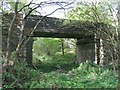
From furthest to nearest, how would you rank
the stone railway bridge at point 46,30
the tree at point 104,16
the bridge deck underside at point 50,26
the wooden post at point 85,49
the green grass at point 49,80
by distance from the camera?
the wooden post at point 85,49, the bridge deck underside at point 50,26, the stone railway bridge at point 46,30, the tree at point 104,16, the green grass at point 49,80

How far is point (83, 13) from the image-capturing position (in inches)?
436

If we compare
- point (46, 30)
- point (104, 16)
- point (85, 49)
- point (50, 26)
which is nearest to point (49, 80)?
point (104, 16)

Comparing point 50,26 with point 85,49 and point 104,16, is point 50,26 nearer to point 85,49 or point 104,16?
point 104,16

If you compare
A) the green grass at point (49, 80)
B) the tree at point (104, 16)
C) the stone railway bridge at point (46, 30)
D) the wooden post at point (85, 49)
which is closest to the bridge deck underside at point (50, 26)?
the stone railway bridge at point (46, 30)

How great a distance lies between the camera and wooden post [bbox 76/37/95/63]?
1722 cm

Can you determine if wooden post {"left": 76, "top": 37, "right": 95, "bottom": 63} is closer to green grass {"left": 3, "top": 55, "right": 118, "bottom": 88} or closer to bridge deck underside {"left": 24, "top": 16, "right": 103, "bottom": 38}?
bridge deck underside {"left": 24, "top": 16, "right": 103, "bottom": 38}

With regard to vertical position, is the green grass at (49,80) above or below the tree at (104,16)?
below

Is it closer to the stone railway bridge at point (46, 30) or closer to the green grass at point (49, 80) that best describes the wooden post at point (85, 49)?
the stone railway bridge at point (46, 30)

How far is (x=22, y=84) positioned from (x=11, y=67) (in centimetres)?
73

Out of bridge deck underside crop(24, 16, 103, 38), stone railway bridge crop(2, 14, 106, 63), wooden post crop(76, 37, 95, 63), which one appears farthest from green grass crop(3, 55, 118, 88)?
wooden post crop(76, 37, 95, 63)

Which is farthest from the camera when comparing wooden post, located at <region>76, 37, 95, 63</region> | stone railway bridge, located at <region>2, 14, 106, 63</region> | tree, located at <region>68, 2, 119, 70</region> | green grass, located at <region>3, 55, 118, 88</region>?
wooden post, located at <region>76, 37, 95, 63</region>

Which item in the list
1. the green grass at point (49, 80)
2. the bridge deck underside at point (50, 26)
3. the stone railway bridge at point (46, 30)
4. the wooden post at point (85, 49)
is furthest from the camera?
the wooden post at point (85, 49)

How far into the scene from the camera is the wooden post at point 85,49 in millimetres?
17222

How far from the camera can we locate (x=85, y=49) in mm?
18203
